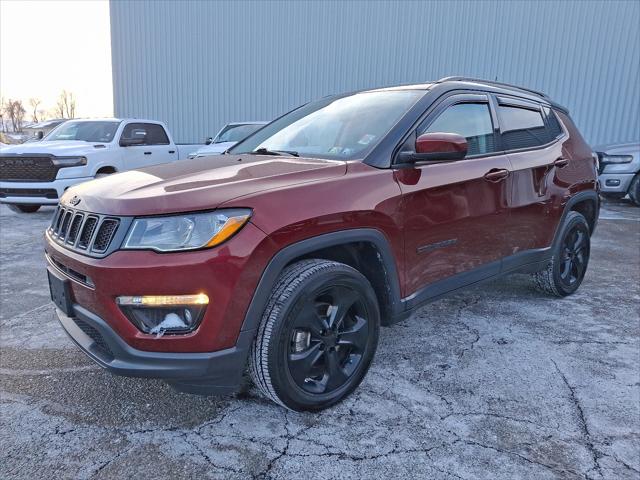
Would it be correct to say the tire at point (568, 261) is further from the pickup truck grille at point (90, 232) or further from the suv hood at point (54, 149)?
the suv hood at point (54, 149)

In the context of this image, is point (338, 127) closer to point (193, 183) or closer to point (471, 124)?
point (471, 124)

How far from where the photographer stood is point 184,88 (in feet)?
56.3

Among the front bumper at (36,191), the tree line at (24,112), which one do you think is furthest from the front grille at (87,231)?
the tree line at (24,112)

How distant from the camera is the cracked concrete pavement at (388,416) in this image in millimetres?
1934

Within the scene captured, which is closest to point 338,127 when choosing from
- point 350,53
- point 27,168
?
point 27,168

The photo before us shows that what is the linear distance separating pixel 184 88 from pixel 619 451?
1770cm

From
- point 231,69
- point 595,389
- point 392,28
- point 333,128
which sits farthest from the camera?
point 231,69

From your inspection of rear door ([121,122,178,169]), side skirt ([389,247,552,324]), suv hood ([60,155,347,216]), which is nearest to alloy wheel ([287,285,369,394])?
side skirt ([389,247,552,324])

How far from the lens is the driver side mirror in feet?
7.84

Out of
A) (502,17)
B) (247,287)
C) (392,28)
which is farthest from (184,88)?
(247,287)

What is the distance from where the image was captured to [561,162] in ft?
12.2

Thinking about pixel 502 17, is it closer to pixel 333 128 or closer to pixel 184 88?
pixel 184 88

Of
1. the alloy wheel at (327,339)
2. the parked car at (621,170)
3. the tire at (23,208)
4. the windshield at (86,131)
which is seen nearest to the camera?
the alloy wheel at (327,339)

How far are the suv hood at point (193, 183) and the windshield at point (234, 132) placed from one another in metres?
7.66
